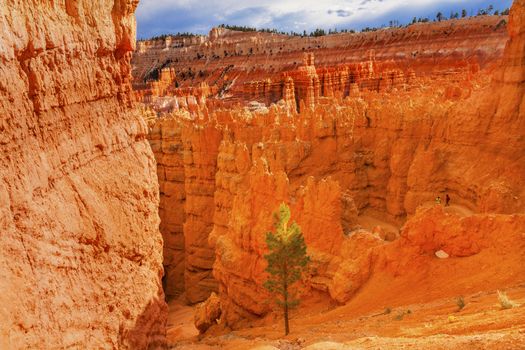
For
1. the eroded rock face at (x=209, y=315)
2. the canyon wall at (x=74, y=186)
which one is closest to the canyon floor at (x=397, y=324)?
the eroded rock face at (x=209, y=315)

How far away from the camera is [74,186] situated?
19.4ft

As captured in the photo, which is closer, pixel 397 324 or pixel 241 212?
pixel 397 324

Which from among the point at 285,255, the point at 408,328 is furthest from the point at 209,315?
the point at 408,328

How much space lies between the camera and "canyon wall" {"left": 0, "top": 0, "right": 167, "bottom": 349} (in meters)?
4.69

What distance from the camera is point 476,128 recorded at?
15914 millimetres

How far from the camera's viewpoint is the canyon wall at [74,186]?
185 inches

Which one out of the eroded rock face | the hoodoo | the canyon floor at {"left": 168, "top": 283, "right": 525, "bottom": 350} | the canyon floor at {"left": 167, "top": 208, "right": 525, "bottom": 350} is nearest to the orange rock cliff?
the hoodoo

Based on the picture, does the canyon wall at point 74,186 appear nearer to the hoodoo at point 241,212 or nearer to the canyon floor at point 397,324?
the hoodoo at point 241,212

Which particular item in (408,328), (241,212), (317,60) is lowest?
(408,328)

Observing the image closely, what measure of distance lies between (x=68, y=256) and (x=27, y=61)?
229 centimetres

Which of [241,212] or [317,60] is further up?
[317,60]

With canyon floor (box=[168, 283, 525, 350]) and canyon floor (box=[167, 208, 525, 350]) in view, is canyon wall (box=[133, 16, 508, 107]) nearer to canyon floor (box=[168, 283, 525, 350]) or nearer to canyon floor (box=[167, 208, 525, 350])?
canyon floor (box=[167, 208, 525, 350])

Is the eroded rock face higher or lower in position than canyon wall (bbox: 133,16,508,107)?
lower

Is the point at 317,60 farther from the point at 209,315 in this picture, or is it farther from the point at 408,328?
the point at 408,328
